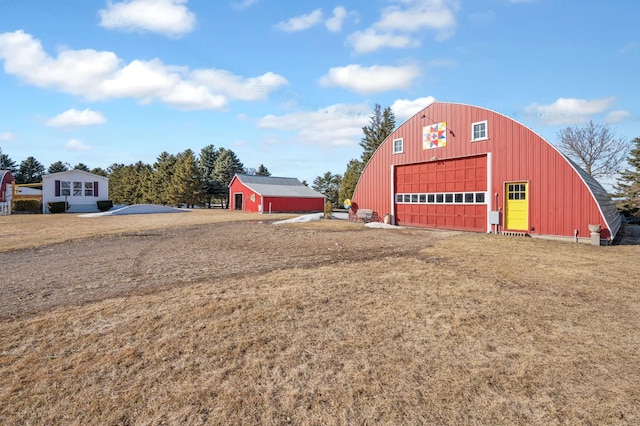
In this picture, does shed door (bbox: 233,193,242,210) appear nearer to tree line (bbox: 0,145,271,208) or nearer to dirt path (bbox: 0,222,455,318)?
tree line (bbox: 0,145,271,208)

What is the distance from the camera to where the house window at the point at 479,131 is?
16.2 metres

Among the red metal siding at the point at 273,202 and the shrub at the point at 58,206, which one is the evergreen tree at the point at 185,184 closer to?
the red metal siding at the point at 273,202

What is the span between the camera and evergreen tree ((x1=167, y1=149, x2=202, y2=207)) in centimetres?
4697

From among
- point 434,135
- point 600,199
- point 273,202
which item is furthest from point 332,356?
point 273,202

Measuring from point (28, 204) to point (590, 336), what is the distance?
4369 centimetres

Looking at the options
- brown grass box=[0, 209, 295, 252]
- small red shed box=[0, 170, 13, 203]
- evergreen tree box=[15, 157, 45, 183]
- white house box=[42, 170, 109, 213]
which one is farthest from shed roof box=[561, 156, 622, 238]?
evergreen tree box=[15, 157, 45, 183]

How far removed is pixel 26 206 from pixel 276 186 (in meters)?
24.9

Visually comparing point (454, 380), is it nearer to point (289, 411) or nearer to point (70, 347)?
point (289, 411)

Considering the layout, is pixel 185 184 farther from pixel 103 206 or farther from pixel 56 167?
pixel 56 167

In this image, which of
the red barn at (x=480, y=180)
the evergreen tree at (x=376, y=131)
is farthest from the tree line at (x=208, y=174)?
the red barn at (x=480, y=180)

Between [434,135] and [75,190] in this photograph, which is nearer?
[434,135]

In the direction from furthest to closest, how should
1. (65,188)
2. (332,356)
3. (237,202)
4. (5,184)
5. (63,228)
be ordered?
(237,202)
(5,184)
(65,188)
(63,228)
(332,356)

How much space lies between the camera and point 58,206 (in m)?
34.1

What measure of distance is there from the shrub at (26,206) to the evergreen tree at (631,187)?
53.7 metres
